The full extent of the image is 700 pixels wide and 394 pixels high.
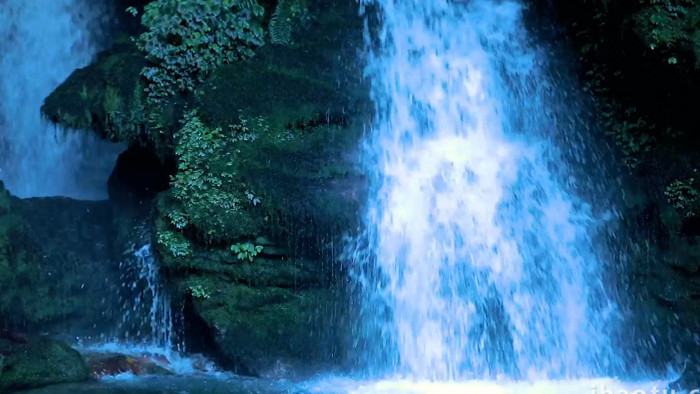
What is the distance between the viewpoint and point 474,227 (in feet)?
30.5

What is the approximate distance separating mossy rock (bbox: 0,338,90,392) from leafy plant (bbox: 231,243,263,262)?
2186 millimetres

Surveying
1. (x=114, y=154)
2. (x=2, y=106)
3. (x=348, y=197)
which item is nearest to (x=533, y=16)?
(x=348, y=197)

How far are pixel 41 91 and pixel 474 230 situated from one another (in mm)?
9288

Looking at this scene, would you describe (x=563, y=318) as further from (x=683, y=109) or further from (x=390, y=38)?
(x=390, y=38)

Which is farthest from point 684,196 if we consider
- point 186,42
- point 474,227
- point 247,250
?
point 186,42

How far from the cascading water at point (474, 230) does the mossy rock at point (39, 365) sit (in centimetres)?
341

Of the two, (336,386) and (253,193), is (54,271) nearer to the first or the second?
(253,193)

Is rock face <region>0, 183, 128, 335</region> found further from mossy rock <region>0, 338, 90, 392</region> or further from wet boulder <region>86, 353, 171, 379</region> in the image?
mossy rock <region>0, 338, 90, 392</region>

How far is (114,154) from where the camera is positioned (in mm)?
14375

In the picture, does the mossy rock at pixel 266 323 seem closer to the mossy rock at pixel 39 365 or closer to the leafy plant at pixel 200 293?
the leafy plant at pixel 200 293

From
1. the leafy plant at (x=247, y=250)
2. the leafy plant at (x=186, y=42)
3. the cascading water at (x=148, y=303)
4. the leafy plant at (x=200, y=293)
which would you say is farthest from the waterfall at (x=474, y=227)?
the cascading water at (x=148, y=303)

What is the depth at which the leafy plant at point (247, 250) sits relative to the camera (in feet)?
29.2

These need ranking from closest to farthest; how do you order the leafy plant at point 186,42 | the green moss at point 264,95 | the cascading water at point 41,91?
the green moss at point 264,95 < the leafy plant at point 186,42 < the cascading water at point 41,91

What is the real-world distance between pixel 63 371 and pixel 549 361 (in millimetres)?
5596
